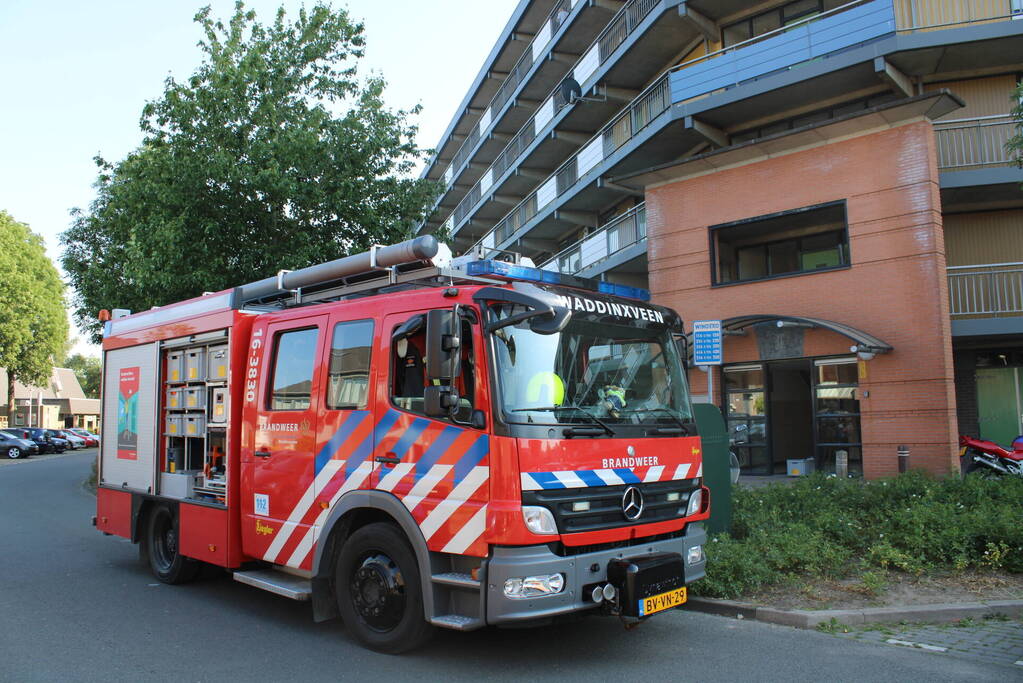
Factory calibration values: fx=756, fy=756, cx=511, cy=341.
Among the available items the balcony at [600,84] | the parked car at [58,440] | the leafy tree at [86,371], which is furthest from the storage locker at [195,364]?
the leafy tree at [86,371]

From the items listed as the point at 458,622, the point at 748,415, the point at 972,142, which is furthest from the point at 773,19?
the point at 458,622

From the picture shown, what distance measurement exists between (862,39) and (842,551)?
39.7 feet

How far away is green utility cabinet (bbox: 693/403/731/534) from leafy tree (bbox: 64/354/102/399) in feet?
344

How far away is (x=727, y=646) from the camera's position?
5.63 m

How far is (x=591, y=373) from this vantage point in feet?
17.6

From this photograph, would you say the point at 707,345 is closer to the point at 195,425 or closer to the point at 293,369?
the point at 293,369

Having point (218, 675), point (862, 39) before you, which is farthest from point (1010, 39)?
point (218, 675)

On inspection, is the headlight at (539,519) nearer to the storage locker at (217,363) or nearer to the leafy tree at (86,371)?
the storage locker at (217,363)

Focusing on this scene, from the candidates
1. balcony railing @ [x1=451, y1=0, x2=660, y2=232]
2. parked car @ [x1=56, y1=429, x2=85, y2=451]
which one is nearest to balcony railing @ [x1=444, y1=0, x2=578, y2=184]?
balcony railing @ [x1=451, y1=0, x2=660, y2=232]

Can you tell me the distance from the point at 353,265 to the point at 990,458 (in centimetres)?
1218

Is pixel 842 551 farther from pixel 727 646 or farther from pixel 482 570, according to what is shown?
pixel 482 570

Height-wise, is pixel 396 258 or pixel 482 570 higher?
pixel 396 258

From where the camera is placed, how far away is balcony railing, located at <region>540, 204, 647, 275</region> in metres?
19.5

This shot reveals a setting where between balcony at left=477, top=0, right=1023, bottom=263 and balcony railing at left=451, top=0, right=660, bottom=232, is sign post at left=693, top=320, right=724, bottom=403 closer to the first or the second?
balcony at left=477, top=0, right=1023, bottom=263
